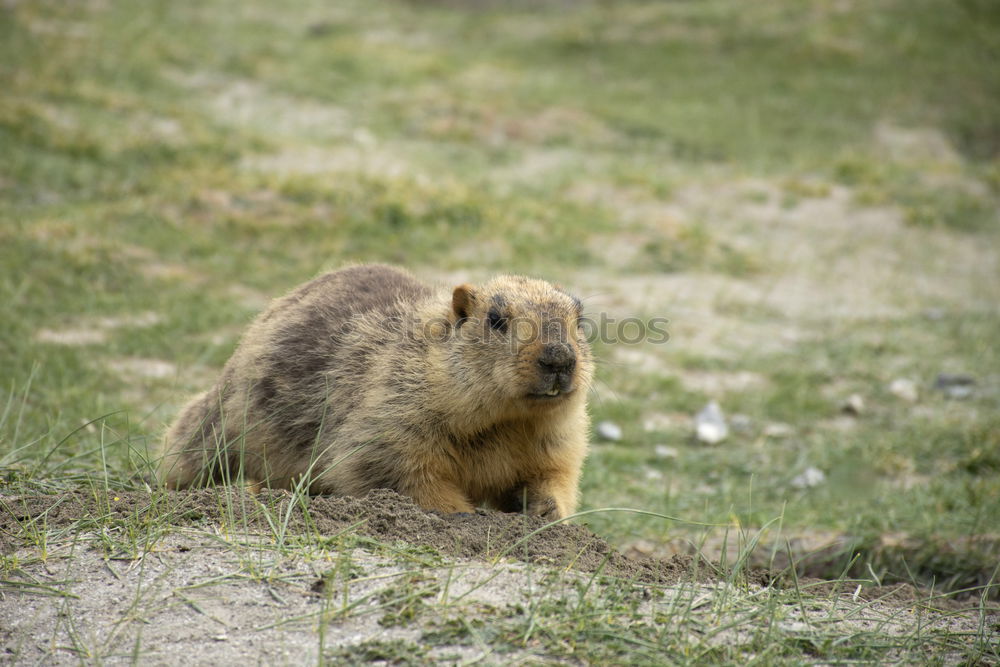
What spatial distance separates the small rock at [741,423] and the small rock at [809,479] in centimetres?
86

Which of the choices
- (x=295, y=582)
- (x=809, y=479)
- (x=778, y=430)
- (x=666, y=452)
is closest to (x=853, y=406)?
(x=778, y=430)

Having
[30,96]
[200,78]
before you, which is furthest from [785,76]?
[30,96]

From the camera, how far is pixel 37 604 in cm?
318

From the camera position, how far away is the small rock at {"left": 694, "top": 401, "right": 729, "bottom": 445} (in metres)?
7.50

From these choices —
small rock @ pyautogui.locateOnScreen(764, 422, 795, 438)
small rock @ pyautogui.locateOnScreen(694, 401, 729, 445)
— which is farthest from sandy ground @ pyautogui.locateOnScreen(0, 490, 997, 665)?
small rock @ pyautogui.locateOnScreen(764, 422, 795, 438)

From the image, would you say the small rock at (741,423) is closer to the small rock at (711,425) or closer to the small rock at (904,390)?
the small rock at (711,425)

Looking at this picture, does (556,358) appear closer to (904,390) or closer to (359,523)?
(359,523)

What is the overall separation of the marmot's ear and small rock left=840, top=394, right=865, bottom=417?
15.1 feet

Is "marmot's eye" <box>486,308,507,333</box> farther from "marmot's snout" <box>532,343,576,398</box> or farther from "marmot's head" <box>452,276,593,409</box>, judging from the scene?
"marmot's snout" <box>532,343,576,398</box>

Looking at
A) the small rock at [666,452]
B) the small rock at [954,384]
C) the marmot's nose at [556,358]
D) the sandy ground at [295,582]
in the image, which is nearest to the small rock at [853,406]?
the small rock at [954,384]

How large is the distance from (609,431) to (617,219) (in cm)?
495

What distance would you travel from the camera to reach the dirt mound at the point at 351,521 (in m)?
3.68

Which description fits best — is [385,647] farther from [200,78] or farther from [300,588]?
[200,78]

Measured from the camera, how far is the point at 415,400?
15.2 ft
